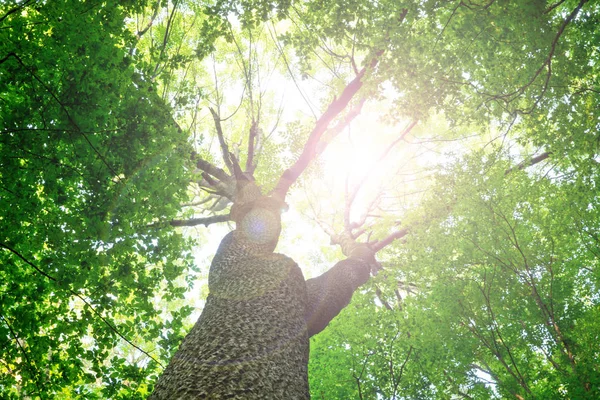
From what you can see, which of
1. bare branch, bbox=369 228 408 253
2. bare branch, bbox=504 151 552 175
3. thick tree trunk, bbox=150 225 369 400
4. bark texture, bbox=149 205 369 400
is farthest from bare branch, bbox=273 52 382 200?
bare branch, bbox=504 151 552 175

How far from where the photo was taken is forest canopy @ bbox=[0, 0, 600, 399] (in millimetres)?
3316

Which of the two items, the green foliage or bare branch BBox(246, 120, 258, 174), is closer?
the green foliage

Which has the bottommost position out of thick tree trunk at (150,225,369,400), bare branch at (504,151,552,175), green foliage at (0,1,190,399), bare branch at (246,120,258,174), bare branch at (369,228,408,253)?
thick tree trunk at (150,225,369,400)

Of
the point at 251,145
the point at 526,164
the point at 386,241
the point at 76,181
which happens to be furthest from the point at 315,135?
the point at 526,164

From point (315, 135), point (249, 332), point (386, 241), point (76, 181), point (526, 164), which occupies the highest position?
point (315, 135)

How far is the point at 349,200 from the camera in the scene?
1061cm

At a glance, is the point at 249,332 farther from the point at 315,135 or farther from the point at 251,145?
the point at 315,135

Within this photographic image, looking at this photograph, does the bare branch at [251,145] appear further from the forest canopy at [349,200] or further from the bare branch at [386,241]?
the bare branch at [386,241]

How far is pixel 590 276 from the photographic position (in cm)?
719

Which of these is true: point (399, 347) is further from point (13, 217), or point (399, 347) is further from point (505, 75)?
point (13, 217)

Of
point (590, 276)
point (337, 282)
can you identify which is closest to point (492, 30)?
point (337, 282)

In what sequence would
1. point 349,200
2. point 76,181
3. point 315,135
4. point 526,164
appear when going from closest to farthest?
point 76,181, point 315,135, point 526,164, point 349,200

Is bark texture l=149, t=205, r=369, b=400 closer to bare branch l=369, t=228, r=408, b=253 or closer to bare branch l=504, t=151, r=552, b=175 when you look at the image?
bare branch l=369, t=228, r=408, b=253

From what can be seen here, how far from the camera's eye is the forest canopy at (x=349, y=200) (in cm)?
332
